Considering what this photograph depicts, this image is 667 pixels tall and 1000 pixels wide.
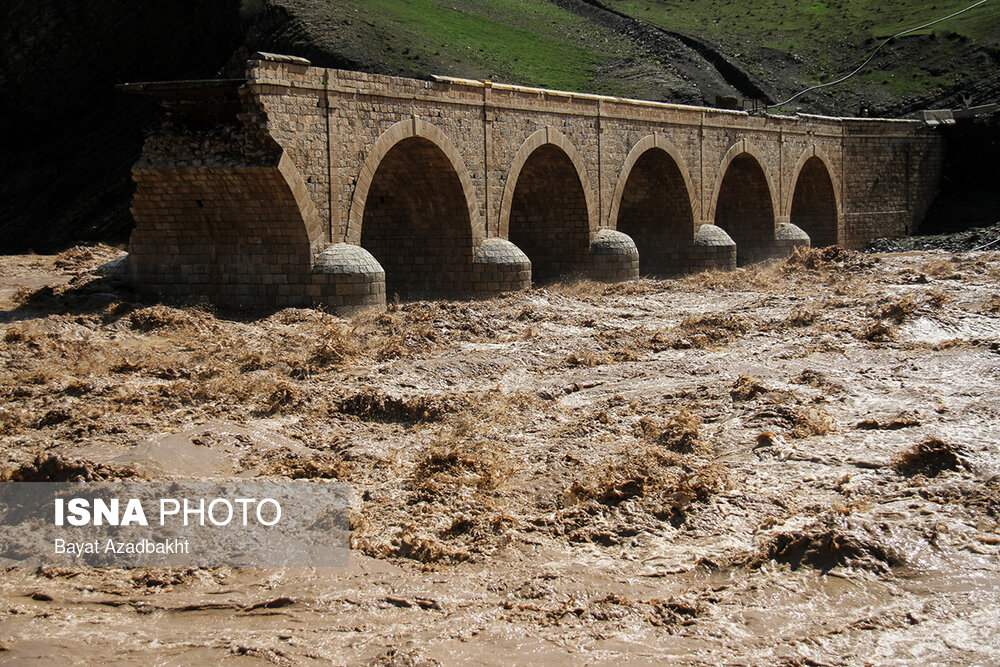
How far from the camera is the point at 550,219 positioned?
2059cm

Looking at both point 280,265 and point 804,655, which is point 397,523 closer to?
point 804,655

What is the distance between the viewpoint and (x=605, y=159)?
20781 millimetres

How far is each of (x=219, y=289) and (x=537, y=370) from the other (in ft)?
17.3

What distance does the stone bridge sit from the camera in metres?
14.0

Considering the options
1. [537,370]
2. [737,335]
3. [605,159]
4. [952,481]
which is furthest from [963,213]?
[952,481]

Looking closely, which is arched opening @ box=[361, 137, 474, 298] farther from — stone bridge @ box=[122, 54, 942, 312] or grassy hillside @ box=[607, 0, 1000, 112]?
grassy hillside @ box=[607, 0, 1000, 112]

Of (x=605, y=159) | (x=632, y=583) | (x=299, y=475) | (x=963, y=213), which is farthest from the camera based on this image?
(x=963, y=213)

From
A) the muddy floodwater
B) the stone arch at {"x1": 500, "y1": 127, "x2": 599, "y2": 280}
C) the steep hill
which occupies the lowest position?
the muddy floodwater

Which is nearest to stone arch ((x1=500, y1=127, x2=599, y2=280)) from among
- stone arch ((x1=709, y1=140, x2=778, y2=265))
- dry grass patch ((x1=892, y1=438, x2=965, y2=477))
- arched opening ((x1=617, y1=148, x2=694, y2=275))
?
arched opening ((x1=617, y1=148, x2=694, y2=275))

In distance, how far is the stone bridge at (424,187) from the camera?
45.8 feet

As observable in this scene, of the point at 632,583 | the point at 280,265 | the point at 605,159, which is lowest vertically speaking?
the point at 632,583

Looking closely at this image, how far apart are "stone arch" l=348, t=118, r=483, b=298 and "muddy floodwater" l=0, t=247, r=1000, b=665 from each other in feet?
8.41

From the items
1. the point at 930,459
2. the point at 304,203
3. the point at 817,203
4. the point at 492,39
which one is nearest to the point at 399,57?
the point at 492,39

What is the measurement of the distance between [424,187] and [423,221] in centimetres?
61
